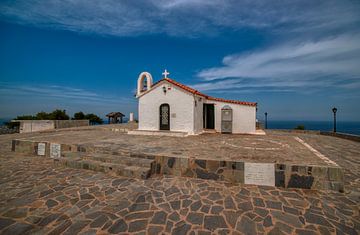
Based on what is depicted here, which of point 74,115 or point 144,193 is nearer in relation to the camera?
point 144,193

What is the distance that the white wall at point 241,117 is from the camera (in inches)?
561

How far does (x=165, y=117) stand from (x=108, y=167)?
298 inches

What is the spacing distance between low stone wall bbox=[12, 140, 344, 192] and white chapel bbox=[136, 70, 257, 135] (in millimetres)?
6356

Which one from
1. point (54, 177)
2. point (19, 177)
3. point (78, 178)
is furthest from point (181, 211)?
point (19, 177)

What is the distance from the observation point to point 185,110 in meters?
12.2

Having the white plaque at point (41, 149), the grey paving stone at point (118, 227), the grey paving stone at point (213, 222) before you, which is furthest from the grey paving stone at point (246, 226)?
the white plaque at point (41, 149)

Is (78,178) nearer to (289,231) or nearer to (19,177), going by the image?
(19,177)

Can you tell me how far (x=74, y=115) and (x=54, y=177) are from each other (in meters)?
37.1

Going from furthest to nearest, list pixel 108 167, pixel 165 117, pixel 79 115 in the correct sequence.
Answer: pixel 79 115
pixel 165 117
pixel 108 167

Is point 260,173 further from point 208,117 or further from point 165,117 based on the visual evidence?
point 208,117

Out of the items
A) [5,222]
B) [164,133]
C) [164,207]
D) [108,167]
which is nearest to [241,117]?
[164,133]

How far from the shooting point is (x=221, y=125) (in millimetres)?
14500

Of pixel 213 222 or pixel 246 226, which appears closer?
pixel 246 226

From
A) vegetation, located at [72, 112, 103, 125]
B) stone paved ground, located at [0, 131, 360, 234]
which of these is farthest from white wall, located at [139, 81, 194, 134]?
vegetation, located at [72, 112, 103, 125]
